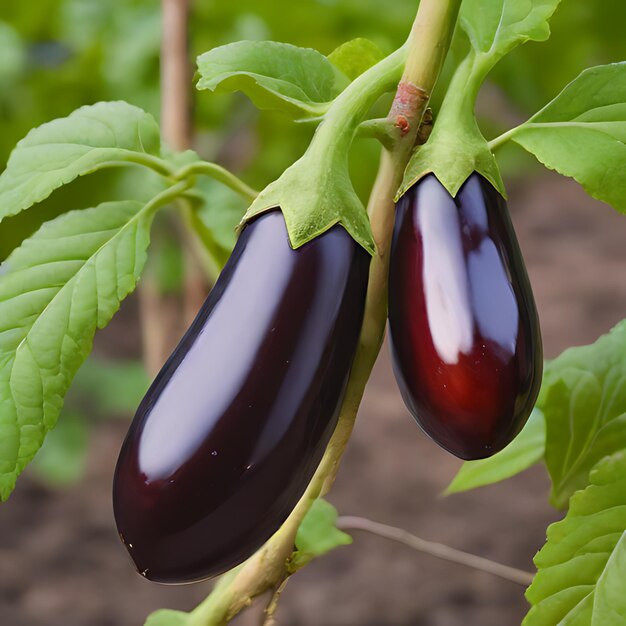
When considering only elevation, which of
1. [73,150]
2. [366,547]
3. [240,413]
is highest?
[73,150]

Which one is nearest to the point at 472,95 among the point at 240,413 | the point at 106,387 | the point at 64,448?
the point at 240,413

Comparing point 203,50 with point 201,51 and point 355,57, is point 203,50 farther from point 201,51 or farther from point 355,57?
point 355,57

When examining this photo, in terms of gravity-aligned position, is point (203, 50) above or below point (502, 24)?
above

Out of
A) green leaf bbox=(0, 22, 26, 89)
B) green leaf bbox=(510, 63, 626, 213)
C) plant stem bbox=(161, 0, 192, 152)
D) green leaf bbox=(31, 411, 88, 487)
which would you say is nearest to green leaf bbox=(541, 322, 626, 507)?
green leaf bbox=(510, 63, 626, 213)

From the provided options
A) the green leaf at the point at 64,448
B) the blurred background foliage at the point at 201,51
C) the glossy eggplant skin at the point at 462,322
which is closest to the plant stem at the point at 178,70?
the blurred background foliage at the point at 201,51

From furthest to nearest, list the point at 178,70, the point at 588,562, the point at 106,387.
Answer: the point at 106,387 → the point at 178,70 → the point at 588,562

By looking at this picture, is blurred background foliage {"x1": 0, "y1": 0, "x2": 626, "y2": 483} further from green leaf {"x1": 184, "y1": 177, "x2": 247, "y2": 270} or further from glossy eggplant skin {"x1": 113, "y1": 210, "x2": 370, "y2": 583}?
glossy eggplant skin {"x1": 113, "y1": 210, "x2": 370, "y2": 583}

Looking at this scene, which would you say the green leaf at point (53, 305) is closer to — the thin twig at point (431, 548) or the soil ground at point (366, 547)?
the thin twig at point (431, 548)
